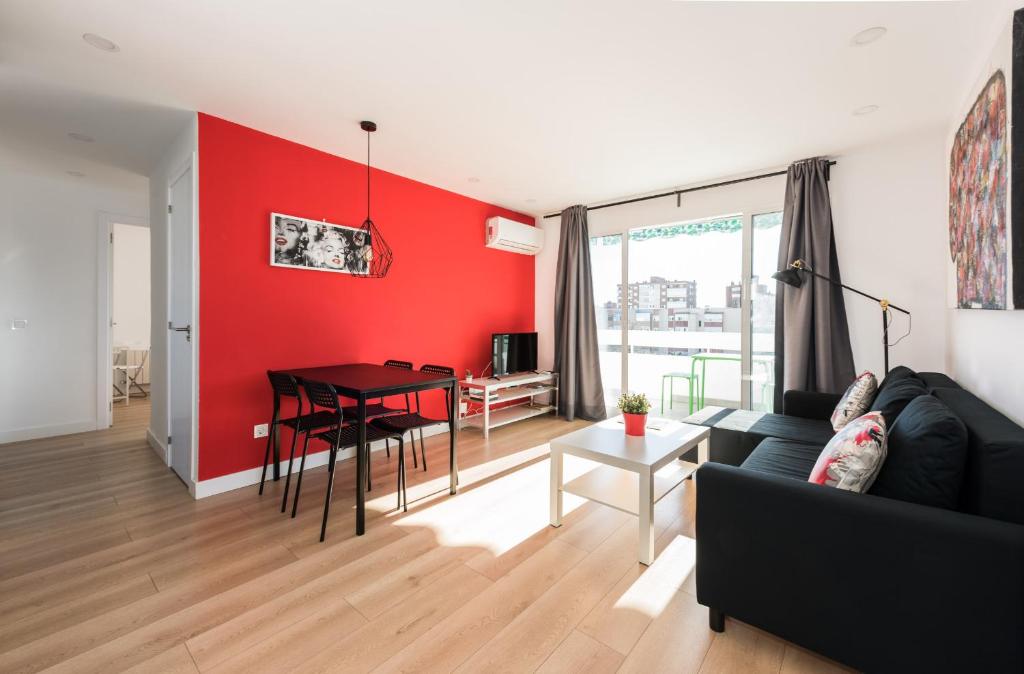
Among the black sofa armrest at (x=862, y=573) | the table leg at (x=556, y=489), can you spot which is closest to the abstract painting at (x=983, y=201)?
the black sofa armrest at (x=862, y=573)

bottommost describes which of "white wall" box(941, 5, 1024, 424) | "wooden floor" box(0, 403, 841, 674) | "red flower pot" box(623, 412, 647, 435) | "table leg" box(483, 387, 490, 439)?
"wooden floor" box(0, 403, 841, 674)

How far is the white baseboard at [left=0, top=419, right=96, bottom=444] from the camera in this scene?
408cm

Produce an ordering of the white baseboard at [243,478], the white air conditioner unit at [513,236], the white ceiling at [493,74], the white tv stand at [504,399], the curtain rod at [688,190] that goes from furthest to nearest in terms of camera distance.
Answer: the white air conditioner unit at [513,236] < the white tv stand at [504,399] < the curtain rod at [688,190] < the white baseboard at [243,478] < the white ceiling at [493,74]

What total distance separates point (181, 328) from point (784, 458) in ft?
13.2

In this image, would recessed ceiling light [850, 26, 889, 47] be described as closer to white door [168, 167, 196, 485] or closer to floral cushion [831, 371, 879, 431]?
floral cushion [831, 371, 879, 431]

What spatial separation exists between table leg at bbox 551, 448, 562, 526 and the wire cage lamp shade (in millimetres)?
2305

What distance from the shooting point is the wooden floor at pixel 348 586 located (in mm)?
1576

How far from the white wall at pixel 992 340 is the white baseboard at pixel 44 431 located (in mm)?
6997

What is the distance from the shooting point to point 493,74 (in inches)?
96.7

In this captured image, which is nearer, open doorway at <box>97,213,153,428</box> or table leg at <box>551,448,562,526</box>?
table leg at <box>551,448,562,526</box>

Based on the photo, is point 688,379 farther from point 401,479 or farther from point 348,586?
point 348,586

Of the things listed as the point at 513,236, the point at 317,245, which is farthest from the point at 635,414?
the point at 513,236

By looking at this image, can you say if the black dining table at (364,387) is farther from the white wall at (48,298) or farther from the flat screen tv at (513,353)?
the white wall at (48,298)

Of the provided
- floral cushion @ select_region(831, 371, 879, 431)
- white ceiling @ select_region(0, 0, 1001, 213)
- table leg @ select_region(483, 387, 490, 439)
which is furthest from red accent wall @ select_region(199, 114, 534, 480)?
floral cushion @ select_region(831, 371, 879, 431)
